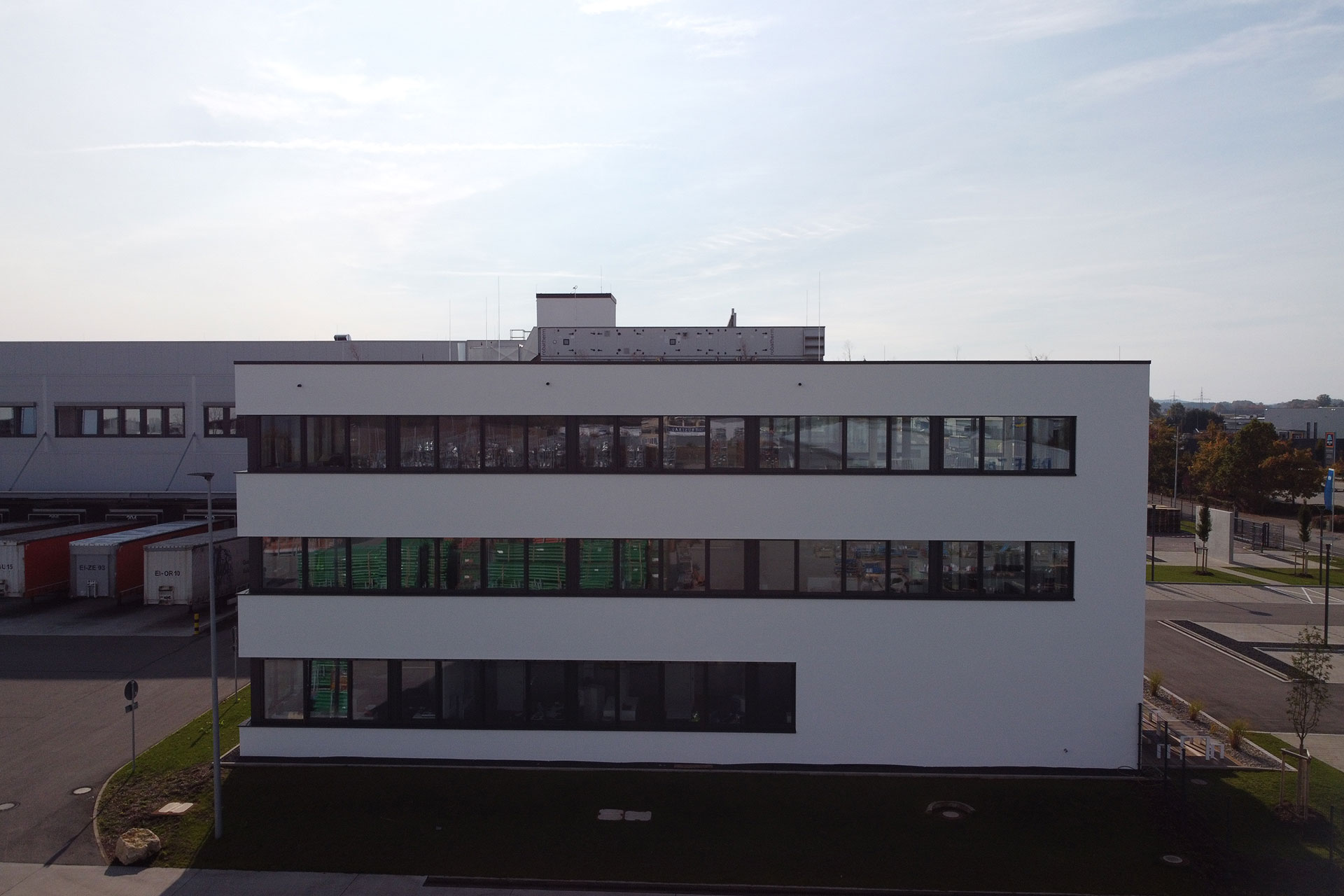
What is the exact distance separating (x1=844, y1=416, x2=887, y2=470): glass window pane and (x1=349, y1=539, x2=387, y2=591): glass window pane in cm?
1101

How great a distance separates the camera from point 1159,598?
3916cm

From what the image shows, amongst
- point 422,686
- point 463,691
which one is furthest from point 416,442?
point 463,691

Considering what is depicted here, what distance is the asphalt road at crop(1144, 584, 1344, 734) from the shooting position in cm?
2356

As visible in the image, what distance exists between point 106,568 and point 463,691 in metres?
26.7

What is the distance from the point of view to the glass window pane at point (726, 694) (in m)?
19.0

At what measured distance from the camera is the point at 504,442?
19047 mm

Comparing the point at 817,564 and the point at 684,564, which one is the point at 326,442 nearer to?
the point at 684,564

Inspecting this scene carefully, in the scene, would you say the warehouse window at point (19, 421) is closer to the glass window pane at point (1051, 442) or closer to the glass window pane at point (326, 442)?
the glass window pane at point (326, 442)

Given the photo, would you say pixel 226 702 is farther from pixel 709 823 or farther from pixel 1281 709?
pixel 1281 709

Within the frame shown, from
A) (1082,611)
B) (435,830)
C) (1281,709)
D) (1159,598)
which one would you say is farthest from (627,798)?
(1159,598)

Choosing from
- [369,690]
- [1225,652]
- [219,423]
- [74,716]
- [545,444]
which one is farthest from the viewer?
[219,423]

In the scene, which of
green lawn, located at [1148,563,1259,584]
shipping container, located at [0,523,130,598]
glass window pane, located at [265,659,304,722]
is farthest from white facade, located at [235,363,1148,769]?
green lawn, located at [1148,563,1259,584]

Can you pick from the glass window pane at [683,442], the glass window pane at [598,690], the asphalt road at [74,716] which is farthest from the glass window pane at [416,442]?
the asphalt road at [74,716]

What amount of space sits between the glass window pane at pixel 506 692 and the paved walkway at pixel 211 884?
187 inches
